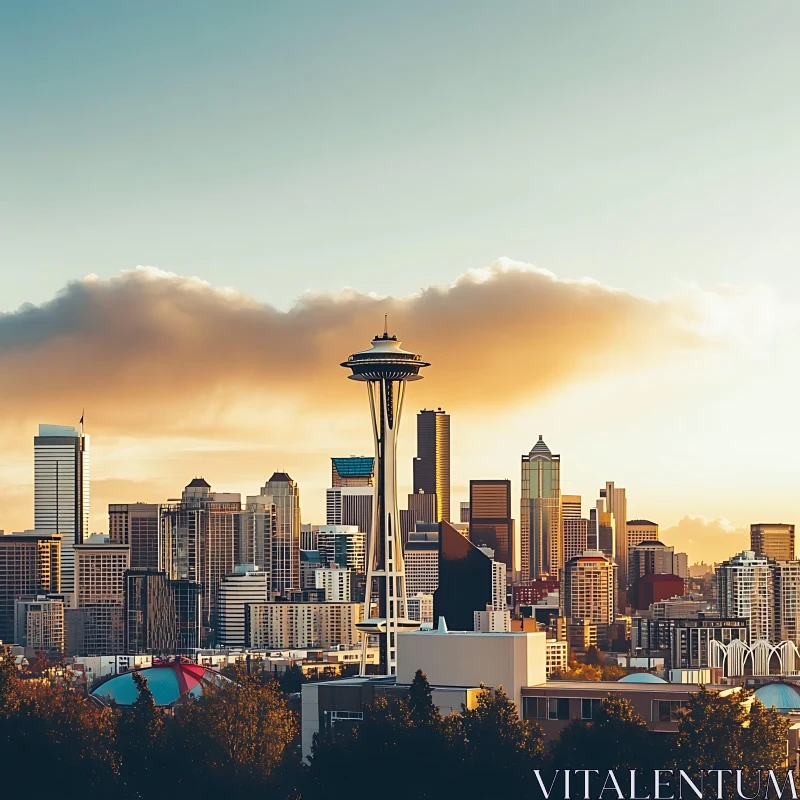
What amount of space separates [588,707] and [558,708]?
3.97 ft

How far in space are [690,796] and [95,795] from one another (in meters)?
20.4

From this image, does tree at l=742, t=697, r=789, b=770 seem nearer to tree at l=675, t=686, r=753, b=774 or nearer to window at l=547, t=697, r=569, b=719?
tree at l=675, t=686, r=753, b=774

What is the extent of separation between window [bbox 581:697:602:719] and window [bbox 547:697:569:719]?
0.66m

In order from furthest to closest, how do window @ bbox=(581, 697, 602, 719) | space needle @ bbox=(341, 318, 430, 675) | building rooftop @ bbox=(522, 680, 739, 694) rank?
1. space needle @ bbox=(341, 318, 430, 675)
2. building rooftop @ bbox=(522, 680, 739, 694)
3. window @ bbox=(581, 697, 602, 719)

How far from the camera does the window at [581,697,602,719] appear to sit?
67.3m

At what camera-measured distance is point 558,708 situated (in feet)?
223

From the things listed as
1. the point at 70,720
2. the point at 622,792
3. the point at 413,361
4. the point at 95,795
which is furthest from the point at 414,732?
the point at 413,361

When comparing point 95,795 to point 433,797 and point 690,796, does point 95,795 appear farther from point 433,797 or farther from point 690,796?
point 690,796

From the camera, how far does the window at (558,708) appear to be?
68.0 meters

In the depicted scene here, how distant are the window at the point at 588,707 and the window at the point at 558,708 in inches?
25.9

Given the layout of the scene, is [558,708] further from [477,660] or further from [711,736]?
[711,736]

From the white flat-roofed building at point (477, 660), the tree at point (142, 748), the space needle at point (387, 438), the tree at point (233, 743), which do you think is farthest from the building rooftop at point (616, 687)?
the space needle at point (387, 438)

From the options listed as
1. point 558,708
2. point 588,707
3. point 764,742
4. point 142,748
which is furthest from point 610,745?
point 142,748

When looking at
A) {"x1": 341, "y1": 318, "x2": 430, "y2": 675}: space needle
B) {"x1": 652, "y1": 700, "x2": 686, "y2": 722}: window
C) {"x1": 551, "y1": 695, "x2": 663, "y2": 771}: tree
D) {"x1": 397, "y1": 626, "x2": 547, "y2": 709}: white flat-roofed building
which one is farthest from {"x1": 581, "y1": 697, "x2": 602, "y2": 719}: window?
{"x1": 341, "y1": 318, "x2": 430, "y2": 675}: space needle
